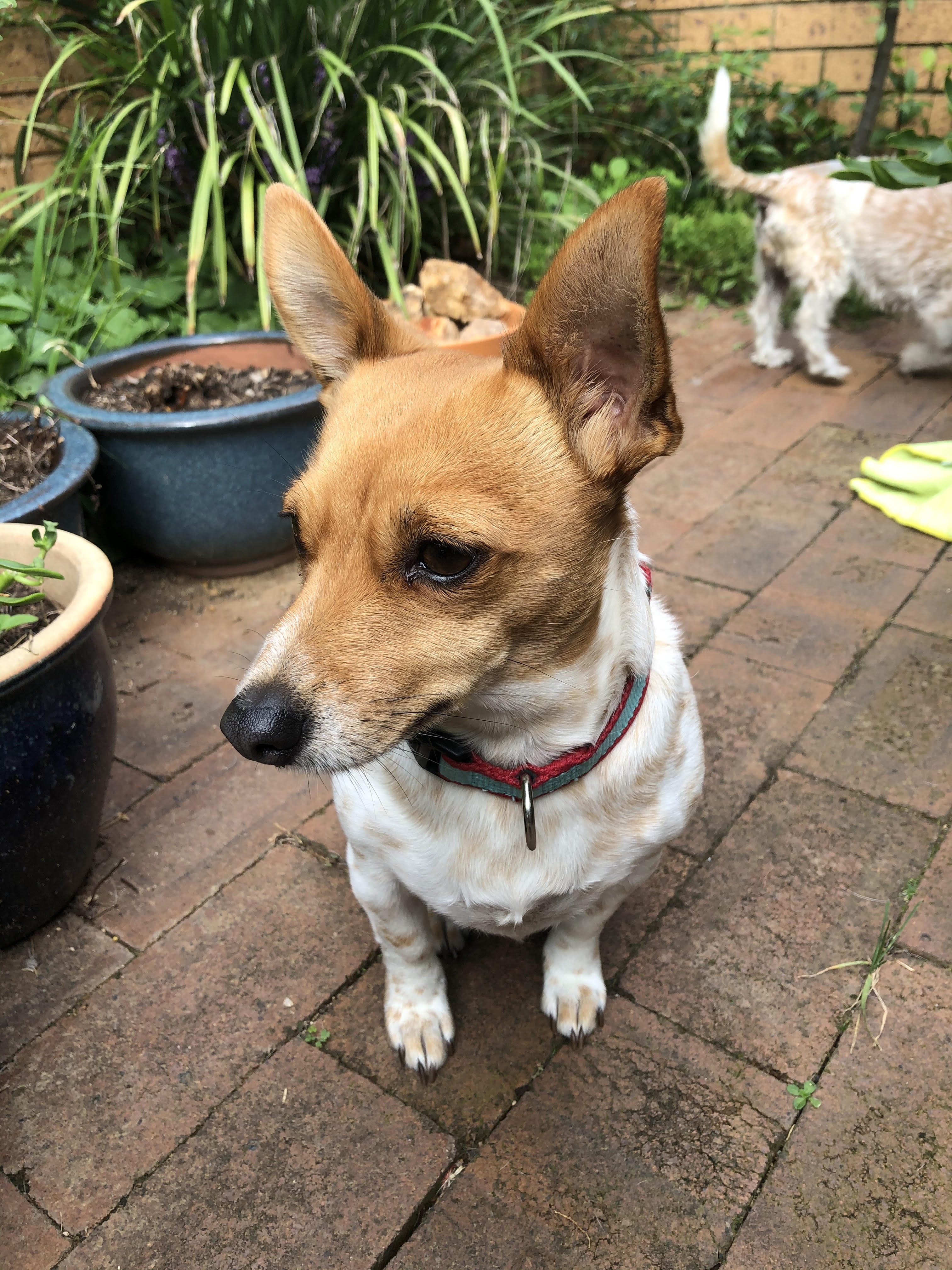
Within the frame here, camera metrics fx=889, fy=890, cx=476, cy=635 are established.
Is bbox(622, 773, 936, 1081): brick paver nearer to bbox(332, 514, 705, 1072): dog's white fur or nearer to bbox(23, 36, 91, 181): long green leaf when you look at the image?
bbox(332, 514, 705, 1072): dog's white fur

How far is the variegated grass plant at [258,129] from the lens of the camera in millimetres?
3750

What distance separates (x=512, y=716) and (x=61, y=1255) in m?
1.22

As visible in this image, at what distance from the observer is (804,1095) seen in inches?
67.2

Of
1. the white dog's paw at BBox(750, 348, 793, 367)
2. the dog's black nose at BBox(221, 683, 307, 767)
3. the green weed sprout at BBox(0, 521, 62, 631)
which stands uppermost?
the dog's black nose at BBox(221, 683, 307, 767)

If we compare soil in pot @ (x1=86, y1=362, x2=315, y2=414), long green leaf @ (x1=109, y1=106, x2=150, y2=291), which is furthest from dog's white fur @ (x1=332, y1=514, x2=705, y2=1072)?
long green leaf @ (x1=109, y1=106, x2=150, y2=291)

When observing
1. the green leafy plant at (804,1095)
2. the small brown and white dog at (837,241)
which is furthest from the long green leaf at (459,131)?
the green leafy plant at (804,1095)

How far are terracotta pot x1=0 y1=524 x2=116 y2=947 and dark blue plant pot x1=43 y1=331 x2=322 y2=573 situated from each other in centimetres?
98

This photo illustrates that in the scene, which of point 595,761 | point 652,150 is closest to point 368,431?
point 595,761

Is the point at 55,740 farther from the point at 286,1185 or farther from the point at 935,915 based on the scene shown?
the point at 935,915

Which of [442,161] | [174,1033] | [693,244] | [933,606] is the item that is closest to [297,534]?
[174,1033]

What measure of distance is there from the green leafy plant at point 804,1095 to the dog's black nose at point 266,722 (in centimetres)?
123

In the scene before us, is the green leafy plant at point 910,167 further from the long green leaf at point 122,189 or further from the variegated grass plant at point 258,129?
the long green leaf at point 122,189

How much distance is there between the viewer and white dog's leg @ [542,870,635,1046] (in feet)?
6.04

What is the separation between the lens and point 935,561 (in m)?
3.29
